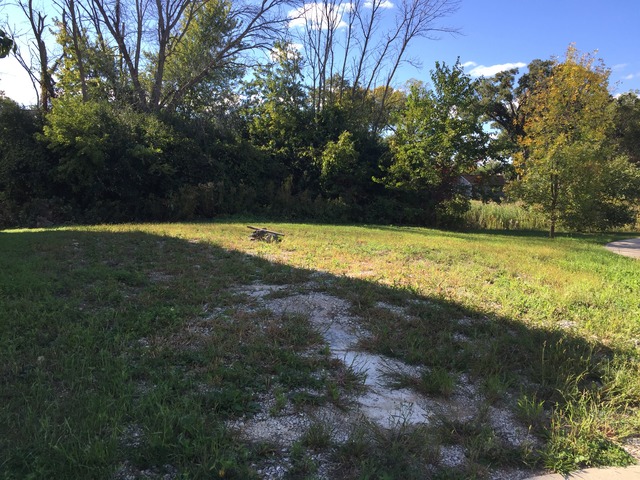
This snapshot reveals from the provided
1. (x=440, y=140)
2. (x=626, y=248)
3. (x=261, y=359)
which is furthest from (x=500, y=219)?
(x=261, y=359)

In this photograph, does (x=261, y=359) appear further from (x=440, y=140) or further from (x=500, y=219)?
(x=500, y=219)

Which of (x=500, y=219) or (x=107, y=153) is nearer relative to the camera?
(x=107, y=153)

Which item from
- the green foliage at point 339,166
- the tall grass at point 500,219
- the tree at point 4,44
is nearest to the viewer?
the tree at point 4,44

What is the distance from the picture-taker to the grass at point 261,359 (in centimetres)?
211

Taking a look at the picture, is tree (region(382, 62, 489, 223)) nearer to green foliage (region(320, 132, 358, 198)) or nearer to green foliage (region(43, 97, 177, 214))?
green foliage (region(320, 132, 358, 198))

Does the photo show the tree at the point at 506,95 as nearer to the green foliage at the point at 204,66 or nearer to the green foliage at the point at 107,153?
the green foliage at the point at 204,66

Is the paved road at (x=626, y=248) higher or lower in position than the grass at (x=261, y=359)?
higher

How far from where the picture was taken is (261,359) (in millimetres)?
3125

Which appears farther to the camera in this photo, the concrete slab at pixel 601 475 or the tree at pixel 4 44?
the tree at pixel 4 44

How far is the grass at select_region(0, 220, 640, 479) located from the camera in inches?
82.9

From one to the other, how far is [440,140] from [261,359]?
14.0 meters

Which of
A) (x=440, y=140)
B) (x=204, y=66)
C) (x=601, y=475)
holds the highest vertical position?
(x=204, y=66)

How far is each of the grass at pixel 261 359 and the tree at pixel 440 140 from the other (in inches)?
390

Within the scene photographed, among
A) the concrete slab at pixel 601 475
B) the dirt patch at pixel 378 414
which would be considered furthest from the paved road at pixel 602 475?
the dirt patch at pixel 378 414
